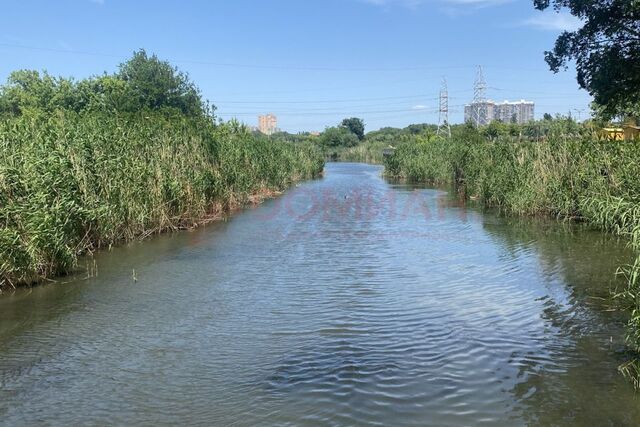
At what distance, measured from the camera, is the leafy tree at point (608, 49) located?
658 inches

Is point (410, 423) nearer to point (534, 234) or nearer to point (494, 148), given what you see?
point (534, 234)

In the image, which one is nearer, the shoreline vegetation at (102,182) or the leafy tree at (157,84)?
the shoreline vegetation at (102,182)

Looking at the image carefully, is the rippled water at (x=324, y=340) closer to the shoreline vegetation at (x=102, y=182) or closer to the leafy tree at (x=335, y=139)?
the shoreline vegetation at (x=102, y=182)

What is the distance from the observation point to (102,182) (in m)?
12.8

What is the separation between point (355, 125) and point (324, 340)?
131 meters

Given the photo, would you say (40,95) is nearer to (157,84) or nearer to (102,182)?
(157,84)

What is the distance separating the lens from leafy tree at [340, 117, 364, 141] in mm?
135375

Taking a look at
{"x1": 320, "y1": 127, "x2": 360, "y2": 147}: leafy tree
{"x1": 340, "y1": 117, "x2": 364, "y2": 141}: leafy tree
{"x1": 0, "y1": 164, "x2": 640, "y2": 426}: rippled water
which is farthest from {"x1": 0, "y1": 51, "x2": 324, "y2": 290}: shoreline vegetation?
{"x1": 340, "y1": 117, "x2": 364, "y2": 141}: leafy tree

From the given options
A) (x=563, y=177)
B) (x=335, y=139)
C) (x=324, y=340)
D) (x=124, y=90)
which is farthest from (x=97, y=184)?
(x=335, y=139)

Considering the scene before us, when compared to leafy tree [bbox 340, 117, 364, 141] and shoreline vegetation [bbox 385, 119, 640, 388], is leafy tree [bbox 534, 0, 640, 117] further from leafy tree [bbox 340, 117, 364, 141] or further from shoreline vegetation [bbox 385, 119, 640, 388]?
leafy tree [bbox 340, 117, 364, 141]

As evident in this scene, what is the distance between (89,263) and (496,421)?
9175 mm

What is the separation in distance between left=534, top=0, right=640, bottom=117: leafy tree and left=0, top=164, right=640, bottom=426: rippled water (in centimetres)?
647

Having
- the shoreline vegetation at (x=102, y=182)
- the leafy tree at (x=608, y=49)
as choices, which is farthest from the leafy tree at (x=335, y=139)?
the leafy tree at (x=608, y=49)

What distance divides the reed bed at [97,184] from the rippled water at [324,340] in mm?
725
